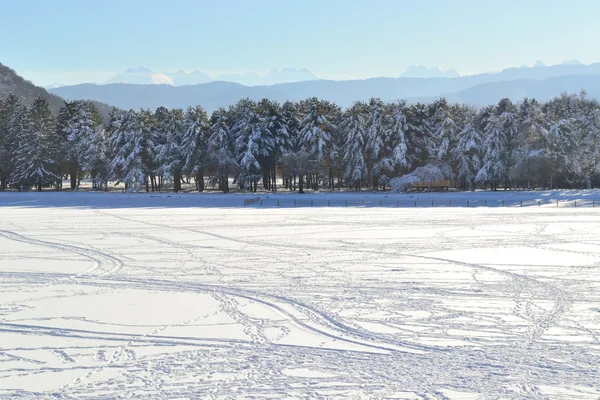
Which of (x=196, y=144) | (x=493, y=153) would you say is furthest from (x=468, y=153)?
(x=196, y=144)

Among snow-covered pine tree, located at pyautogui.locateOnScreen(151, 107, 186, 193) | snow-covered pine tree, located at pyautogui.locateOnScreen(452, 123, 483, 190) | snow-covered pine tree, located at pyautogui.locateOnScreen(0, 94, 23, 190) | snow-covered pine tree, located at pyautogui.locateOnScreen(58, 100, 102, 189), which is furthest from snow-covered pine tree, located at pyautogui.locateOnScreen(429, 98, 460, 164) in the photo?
snow-covered pine tree, located at pyautogui.locateOnScreen(0, 94, 23, 190)

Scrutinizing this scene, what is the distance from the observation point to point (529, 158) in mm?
63562

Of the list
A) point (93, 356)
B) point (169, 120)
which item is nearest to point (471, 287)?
point (93, 356)

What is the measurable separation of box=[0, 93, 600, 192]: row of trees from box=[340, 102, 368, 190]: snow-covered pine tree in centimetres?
12

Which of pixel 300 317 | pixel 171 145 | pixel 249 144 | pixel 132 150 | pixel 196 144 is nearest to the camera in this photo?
pixel 300 317

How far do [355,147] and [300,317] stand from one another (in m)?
58.1

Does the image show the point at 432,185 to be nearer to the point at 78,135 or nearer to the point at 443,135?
the point at 443,135

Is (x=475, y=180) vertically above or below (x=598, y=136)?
below

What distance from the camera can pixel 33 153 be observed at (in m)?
74.4

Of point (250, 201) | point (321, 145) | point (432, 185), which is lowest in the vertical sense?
point (250, 201)

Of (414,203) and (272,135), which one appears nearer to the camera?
(414,203)

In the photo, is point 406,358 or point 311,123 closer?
point 406,358

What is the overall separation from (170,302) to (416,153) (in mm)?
60373

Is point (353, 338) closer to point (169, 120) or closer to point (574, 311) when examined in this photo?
point (574, 311)
